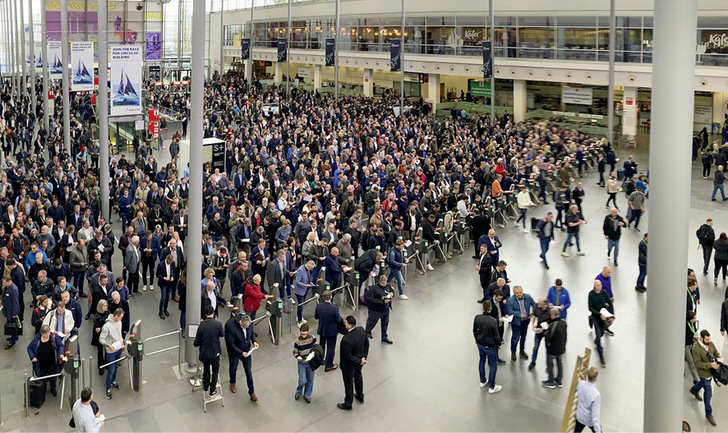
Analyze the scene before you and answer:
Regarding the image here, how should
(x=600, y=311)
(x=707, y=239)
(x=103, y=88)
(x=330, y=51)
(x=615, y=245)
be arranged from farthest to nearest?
(x=330, y=51) < (x=103, y=88) < (x=615, y=245) < (x=707, y=239) < (x=600, y=311)

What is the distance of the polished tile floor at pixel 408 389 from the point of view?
28.5 ft

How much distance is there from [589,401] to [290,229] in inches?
316

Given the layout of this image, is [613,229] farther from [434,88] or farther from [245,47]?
[245,47]

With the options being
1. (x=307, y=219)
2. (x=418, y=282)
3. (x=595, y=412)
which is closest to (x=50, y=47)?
(x=307, y=219)

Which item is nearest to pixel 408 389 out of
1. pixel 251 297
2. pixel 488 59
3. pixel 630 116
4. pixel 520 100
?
pixel 251 297

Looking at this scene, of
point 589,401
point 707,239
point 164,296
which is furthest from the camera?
point 707,239

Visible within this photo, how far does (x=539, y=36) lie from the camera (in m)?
35.5

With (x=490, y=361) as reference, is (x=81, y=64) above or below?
above

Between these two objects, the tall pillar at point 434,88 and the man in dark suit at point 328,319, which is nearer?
the man in dark suit at point 328,319

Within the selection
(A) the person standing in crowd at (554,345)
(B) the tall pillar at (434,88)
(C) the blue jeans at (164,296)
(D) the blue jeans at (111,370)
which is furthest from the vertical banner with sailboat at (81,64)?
(B) the tall pillar at (434,88)

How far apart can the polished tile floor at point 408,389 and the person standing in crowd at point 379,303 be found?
0.40 meters

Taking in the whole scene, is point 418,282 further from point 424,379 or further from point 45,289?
point 45,289

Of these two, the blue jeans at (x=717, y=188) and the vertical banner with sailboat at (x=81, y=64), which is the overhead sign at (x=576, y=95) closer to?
the blue jeans at (x=717, y=188)

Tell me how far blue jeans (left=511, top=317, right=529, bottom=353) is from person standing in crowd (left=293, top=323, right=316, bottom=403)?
3.43m
